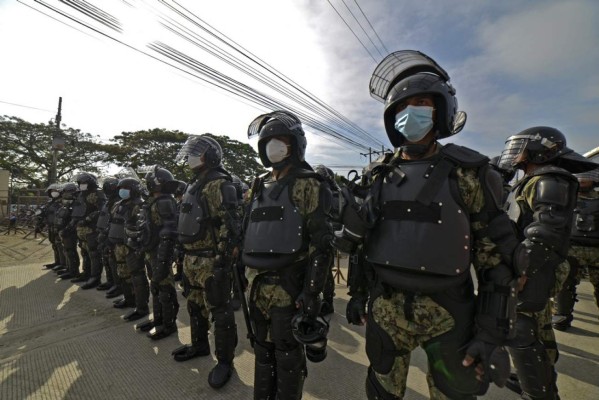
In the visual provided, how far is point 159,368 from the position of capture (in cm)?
313

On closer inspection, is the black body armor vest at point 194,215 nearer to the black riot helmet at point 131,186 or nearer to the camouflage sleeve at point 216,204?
the camouflage sleeve at point 216,204

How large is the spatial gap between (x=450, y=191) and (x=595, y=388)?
3.08 meters

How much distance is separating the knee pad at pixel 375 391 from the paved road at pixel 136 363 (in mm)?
1234

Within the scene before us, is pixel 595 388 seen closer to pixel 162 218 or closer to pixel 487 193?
pixel 487 193

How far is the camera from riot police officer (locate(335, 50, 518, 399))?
55.6 inches

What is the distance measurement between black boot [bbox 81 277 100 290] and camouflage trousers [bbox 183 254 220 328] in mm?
4524

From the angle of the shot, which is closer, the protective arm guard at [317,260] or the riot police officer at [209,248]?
the protective arm guard at [317,260]

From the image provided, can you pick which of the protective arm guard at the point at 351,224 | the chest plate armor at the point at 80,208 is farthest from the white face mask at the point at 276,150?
the chest plate armor at the point at 80,208

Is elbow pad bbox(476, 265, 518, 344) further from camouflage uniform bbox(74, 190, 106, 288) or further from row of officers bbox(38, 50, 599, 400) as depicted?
camouflage uniform bbox(74, 190, 106, 288)

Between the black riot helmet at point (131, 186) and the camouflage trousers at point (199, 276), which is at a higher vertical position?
the black riot helmet at point (131, 186)

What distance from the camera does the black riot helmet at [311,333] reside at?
1.94 metres

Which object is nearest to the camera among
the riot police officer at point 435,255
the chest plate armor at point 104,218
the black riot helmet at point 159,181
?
the riot police officer at point 435,255

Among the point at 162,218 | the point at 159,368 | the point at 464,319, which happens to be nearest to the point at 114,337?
the point at 159,368

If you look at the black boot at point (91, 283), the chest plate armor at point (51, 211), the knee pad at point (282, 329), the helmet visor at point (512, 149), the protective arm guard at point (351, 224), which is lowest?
the black boot at point (91, 283)
